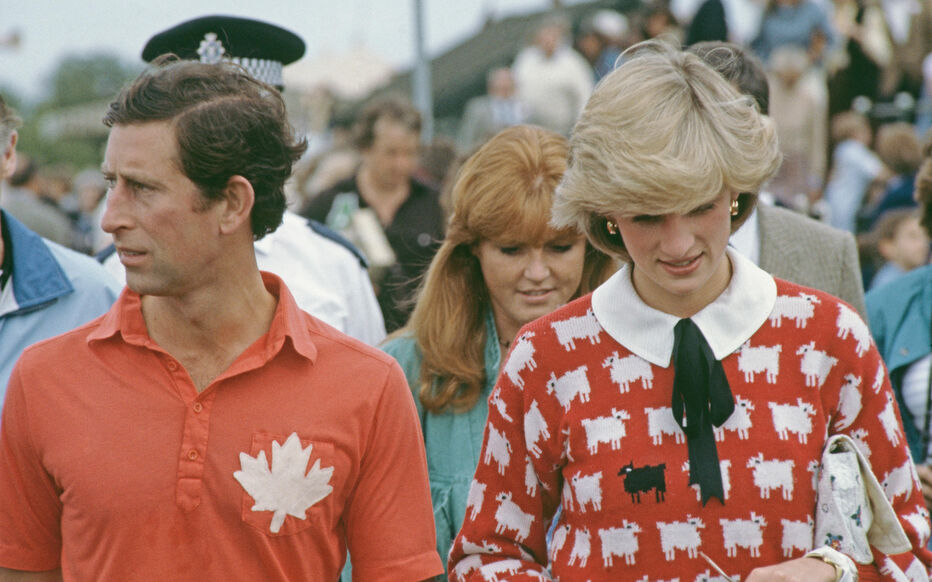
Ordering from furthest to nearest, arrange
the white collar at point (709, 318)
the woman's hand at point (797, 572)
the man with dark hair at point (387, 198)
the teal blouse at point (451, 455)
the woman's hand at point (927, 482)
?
the man with dark hair at point (387, 198), the woman's hand at point (927, 482), the teal blouse at point (451, 455), the white collar at point (709, 318), the woman's hand at point (797, 572)

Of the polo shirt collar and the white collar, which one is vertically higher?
the white collar

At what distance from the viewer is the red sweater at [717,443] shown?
255 cm

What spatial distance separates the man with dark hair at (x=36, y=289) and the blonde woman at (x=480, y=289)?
0.99 metres

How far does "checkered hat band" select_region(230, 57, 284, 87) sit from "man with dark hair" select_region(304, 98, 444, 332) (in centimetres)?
232

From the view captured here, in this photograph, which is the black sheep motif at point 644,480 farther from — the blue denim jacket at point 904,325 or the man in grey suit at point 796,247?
the blue denim jacket at point 904,325

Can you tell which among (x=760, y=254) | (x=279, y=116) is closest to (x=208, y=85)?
(x=279, y=116)

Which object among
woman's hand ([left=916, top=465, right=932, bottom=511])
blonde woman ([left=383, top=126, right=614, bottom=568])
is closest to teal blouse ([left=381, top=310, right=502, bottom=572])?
blonde woman ([left=383, top=126, right=614, bottom=568])

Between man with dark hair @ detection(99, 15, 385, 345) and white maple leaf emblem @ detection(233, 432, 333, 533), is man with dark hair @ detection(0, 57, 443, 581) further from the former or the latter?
man with dark hair @ detection(99, 15, 385, 345)

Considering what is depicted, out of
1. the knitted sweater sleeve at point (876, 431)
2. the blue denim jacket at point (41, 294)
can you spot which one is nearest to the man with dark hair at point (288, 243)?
the blue denim jacket at point (41, 294)

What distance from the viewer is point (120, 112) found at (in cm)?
284

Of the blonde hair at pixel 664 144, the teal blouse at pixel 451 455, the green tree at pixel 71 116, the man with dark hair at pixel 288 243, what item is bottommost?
the green tree at pixel 71 116

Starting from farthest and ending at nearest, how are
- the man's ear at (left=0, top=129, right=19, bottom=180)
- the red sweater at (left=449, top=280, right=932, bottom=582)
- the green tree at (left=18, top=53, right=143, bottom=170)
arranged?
the green tree at (left=18, top=53, right=143, bottom=170) → the man's ear at (left=0, top=129, right=19, bottom=180) → the red sweater at (left=449, top=280, right=932, bottom=582)

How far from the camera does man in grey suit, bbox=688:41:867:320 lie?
399 cm

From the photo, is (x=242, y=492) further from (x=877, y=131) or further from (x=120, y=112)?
(x=877, y=131)
